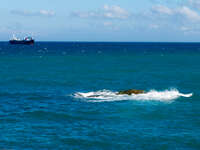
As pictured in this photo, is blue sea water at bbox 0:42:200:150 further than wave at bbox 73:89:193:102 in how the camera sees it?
No

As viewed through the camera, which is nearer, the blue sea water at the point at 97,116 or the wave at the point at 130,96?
the blue sea water at the point at 97,116

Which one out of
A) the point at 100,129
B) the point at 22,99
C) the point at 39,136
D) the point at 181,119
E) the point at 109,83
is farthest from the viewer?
the point at 109,83

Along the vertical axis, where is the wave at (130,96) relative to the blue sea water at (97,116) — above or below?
above

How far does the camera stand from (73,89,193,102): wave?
72.6 meters

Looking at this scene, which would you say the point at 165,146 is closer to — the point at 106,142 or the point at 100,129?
the point at 106,142

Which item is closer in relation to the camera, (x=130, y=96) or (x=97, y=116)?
(x=97, y=116)

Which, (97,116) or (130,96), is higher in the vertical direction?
(130,96)

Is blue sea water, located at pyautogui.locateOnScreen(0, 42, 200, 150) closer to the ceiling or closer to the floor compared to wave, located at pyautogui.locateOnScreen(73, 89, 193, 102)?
closer to the floor

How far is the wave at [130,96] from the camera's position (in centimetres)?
7256

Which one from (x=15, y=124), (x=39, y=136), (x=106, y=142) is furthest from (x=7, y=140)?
(x=106, y=142)

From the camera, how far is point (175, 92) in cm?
8088

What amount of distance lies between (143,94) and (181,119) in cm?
1952

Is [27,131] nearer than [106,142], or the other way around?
[106,142]

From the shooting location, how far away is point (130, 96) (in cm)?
7444
